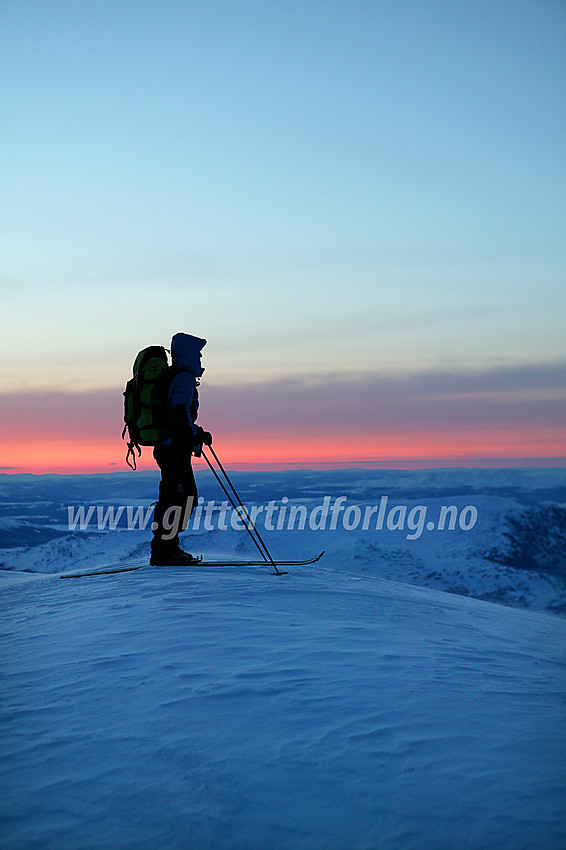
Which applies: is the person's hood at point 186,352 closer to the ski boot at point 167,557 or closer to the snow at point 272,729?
the ski boot at point 167,557

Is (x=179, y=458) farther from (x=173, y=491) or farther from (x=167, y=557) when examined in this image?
(x=167, y=557)

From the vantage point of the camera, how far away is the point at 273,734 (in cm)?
338

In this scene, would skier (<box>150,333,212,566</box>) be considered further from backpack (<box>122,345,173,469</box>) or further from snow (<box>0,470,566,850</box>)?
snow (<box>0,470,566,850</box>)

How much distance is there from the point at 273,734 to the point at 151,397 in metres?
6.27

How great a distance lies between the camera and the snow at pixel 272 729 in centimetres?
266

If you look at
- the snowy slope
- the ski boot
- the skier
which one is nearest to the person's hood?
the skier

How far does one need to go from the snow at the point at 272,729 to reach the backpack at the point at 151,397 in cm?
291

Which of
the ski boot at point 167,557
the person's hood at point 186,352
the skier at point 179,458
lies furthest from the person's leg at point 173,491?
the person's hood at point 186,352

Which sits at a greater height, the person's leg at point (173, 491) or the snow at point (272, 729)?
the person's leg at point (173, 491)

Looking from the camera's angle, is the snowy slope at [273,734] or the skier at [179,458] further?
the skier at [179,458]

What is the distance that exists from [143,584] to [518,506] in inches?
2444

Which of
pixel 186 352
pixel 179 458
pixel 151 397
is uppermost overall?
pixel 186 352

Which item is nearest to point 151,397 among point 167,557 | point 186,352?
point 186,352

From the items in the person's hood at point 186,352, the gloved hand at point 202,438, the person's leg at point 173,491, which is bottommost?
the person's leg at point 173,491
